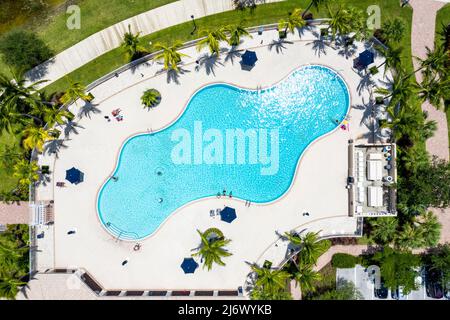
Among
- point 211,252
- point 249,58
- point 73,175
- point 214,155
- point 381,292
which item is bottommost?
point 381,292

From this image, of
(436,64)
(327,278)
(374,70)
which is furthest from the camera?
(374,70)

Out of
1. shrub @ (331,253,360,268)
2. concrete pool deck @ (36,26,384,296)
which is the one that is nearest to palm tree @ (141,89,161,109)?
concrete pool deck @ (36,26,384,296)

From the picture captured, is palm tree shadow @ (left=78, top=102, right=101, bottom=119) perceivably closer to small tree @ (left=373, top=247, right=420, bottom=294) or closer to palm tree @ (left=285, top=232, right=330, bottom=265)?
palm tree @ (left=285, top=232, right=330, bottom=265)

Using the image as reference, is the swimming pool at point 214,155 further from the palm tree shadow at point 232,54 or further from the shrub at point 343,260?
the shrub at point 343,260

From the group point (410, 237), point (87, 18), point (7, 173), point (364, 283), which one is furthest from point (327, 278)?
point (87, 18)

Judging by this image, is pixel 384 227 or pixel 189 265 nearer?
pixel 384 227

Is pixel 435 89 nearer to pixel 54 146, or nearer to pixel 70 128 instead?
pixel 70 128
